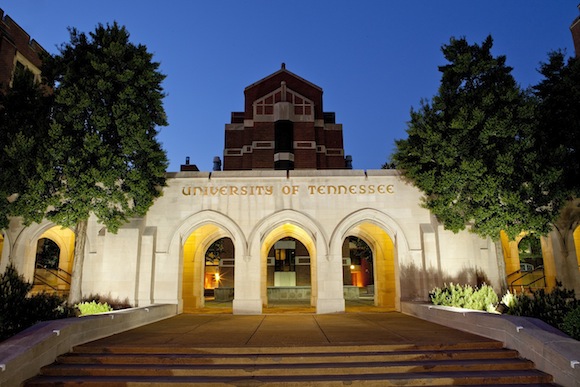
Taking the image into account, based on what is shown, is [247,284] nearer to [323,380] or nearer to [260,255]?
[260,255]

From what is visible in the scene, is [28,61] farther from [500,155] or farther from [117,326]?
[500,155]

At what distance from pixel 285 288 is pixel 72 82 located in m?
17.9

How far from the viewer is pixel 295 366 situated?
8.01 meters

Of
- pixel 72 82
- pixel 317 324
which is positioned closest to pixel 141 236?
pixel 72 82

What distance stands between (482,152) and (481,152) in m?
0.04

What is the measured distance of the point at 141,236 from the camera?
16922mm

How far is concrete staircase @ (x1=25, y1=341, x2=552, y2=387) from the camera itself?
7.38m

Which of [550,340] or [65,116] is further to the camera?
[65,116]

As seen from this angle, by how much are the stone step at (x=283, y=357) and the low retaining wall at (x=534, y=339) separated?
447 millimetres

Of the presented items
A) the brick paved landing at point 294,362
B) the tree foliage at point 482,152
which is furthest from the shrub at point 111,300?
the tree foliage at point 482,152

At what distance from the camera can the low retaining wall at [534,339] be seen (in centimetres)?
702

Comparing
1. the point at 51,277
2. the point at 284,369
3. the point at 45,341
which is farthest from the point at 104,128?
the point at 51,277

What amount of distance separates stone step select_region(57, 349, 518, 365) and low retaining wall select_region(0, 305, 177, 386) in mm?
411

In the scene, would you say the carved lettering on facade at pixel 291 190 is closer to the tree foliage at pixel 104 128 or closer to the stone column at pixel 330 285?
the tree foliage at pixel 104 128
